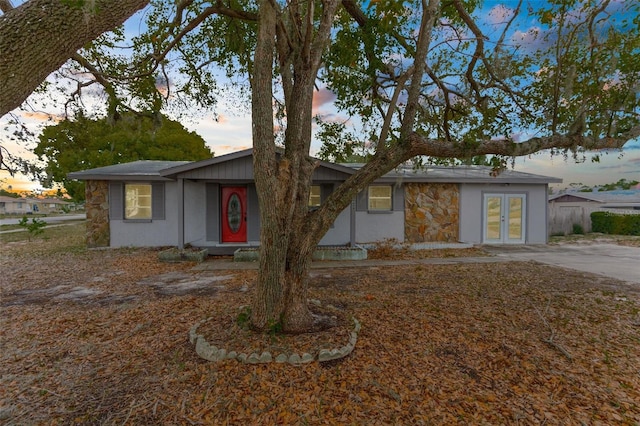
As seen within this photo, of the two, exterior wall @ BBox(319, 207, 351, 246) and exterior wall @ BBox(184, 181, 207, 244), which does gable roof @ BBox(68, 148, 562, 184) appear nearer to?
exterior wall @ BBox(184, 181, 207, 244)

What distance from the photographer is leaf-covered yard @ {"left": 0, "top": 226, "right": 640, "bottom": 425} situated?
8.31 feet

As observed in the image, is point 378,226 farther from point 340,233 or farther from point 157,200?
point 157,200

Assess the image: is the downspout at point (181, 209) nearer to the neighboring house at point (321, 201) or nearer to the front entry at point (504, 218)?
the neighboring house at point (321, 201)

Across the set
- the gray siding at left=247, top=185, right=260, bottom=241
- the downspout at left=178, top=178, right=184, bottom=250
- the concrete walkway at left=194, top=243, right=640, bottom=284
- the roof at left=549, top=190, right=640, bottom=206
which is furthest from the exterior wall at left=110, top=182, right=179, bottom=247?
the roof at left=549, top=190, right=640, bottom=206

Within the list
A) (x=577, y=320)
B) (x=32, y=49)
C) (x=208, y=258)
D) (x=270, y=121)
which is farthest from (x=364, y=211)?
(x=32, y=49)

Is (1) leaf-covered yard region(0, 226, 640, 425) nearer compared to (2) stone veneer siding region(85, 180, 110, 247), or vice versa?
(1) leaf-covered yard region(0, 226, 640, 425)

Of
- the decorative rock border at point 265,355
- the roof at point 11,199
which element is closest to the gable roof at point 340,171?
the decorative rock border at point 265,355

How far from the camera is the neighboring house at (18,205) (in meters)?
58.0

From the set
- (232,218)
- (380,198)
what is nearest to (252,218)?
(232,218)

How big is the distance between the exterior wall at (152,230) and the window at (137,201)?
11.4 inches

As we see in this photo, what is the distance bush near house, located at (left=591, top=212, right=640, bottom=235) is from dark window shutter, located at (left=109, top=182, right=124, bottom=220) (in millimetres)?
21404

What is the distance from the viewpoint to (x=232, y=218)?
10633 mm

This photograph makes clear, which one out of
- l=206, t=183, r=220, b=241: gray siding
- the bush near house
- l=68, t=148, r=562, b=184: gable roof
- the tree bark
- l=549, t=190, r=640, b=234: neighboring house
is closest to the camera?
the tree bark

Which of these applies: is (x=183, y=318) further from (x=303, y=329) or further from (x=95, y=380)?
(x=303, y=329)
